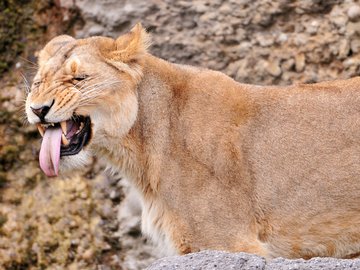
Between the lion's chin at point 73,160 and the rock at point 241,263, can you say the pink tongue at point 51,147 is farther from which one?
the rock at point 241,263

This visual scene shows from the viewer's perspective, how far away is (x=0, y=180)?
9250mm

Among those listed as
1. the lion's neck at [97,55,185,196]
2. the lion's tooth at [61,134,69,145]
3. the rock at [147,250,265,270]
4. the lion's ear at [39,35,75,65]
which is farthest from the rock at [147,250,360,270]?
the lion's ear at [39,35,75,65]

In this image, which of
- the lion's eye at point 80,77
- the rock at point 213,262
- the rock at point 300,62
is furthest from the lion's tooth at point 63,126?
the rock at point 300,62

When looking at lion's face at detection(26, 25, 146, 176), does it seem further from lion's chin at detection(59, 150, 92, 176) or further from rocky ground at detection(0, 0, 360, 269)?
rocky ground at detection(0, 0, 360, 269)

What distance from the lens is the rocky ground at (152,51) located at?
8781mm

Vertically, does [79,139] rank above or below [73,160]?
above

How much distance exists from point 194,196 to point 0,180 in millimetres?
3559

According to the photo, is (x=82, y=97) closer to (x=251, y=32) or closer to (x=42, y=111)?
(x=42, y=111)

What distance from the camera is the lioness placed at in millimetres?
6176

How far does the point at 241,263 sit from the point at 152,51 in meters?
4.44

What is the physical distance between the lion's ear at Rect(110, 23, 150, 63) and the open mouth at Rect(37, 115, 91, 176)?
1.62 ft

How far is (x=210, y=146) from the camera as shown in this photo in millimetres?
6312

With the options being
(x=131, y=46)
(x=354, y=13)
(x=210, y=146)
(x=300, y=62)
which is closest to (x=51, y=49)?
(x=131, y=46)

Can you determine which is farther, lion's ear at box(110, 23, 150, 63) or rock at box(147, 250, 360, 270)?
lion's ear at box(110, 23, 150, 63)
